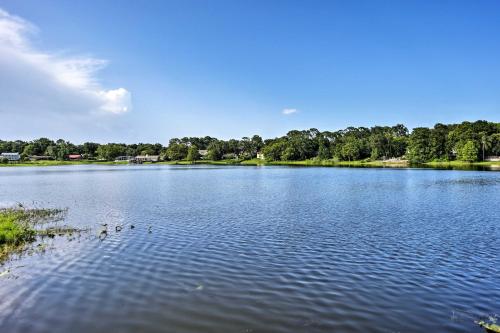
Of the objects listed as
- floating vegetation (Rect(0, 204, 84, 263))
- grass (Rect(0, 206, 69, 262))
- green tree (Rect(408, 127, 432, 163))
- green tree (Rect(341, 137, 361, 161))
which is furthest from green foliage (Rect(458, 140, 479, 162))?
grass (Rect(0, 206, 69, 262))

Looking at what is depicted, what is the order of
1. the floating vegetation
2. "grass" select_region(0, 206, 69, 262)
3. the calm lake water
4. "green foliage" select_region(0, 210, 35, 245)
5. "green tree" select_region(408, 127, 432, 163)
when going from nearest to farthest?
the calm lake water < "grass" select_region(0, 206, 69, 262) < the floating vegetation < "green foliage" select_region(0, 210, 35, 245) < "green tree" select_region(408, 127, 432, 163)

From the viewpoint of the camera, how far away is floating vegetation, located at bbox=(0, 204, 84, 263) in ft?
73.1

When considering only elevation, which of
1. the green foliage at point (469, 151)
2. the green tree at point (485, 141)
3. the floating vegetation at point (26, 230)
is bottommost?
the floating vegetation at point (26, 230)

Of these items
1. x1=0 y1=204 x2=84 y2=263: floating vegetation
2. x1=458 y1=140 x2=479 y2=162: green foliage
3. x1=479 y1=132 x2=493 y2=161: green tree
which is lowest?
x1=0 y1=204 x2=84 y2=263: floating vegetation

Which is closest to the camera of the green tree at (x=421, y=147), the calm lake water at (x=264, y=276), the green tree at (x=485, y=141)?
the calm lake water at (x=264, y=276)

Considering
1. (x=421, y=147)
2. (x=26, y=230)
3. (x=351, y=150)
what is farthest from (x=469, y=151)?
(x=26, y=230)

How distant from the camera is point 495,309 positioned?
12.7 metres

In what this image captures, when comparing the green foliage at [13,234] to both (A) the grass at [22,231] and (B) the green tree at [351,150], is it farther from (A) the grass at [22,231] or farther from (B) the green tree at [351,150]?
(B) the green tree at [351,150]

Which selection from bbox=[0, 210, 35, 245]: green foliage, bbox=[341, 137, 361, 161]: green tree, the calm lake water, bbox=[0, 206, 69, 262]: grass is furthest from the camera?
bbox=[341, 137, 361, 161]: green tree

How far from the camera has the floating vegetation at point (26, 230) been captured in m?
22.3

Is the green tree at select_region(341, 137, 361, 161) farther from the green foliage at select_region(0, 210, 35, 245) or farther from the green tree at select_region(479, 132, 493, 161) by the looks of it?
the green foliage at select_region(0, 210, 35, 245)

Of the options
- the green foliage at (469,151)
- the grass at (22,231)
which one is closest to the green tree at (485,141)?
the green foliage at (469,151)

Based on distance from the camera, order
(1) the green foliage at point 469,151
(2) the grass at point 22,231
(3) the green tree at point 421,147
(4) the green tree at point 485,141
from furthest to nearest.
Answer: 1. (3) the green tree at point 421,147
2. (4) the green tree at point 485,141
3. (1) the green foliage at point 469,151
4. (2) the grass at point 22,231

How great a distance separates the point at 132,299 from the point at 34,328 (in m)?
3.36
